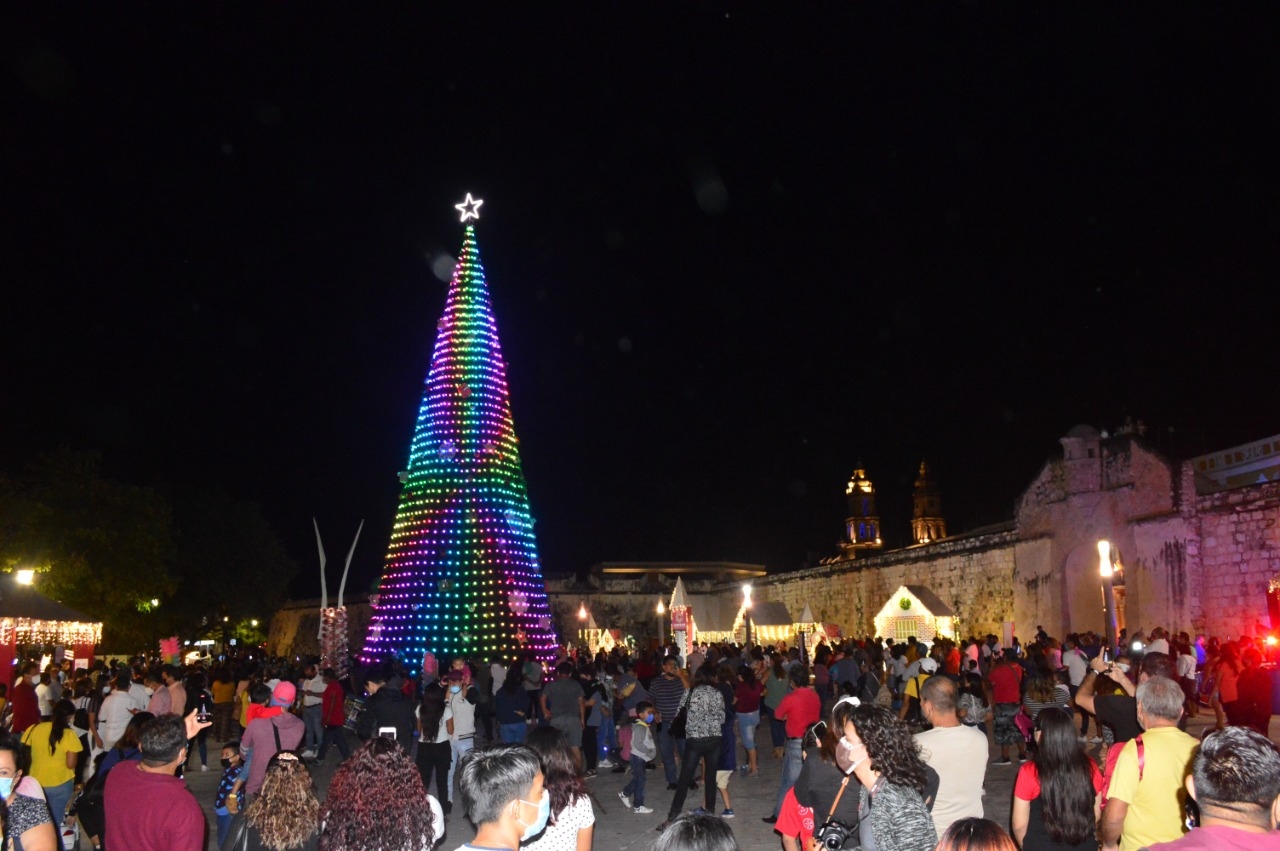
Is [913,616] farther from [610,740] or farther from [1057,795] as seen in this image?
[1057,795]

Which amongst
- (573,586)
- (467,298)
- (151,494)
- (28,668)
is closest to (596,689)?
(28,668)

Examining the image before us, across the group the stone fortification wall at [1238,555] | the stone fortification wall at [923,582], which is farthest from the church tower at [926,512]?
the stone fortification wall at [1238,555]

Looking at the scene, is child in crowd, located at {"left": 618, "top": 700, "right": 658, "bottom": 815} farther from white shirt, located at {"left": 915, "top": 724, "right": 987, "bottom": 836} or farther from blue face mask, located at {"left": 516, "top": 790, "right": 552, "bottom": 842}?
blue face mask, located at {"left": 516, "top": 790, "right": 552, "bottom": 842}

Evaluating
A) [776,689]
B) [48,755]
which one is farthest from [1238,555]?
[48,755]

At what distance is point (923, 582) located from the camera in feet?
113

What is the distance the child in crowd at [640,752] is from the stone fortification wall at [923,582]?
73.1 feet

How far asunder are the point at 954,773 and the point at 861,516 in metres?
66.5

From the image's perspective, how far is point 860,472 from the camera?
7025cm

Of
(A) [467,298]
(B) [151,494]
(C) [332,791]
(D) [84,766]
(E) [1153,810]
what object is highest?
(A) [467,298]

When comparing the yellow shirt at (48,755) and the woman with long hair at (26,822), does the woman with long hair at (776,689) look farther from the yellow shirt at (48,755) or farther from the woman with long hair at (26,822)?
the woman with long hair at (26,822)

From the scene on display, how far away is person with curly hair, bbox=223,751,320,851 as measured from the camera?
13.2ft

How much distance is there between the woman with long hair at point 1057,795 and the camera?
4.49m

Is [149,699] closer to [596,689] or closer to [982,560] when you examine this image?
[596,689]

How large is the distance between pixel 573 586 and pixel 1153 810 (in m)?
49.2
